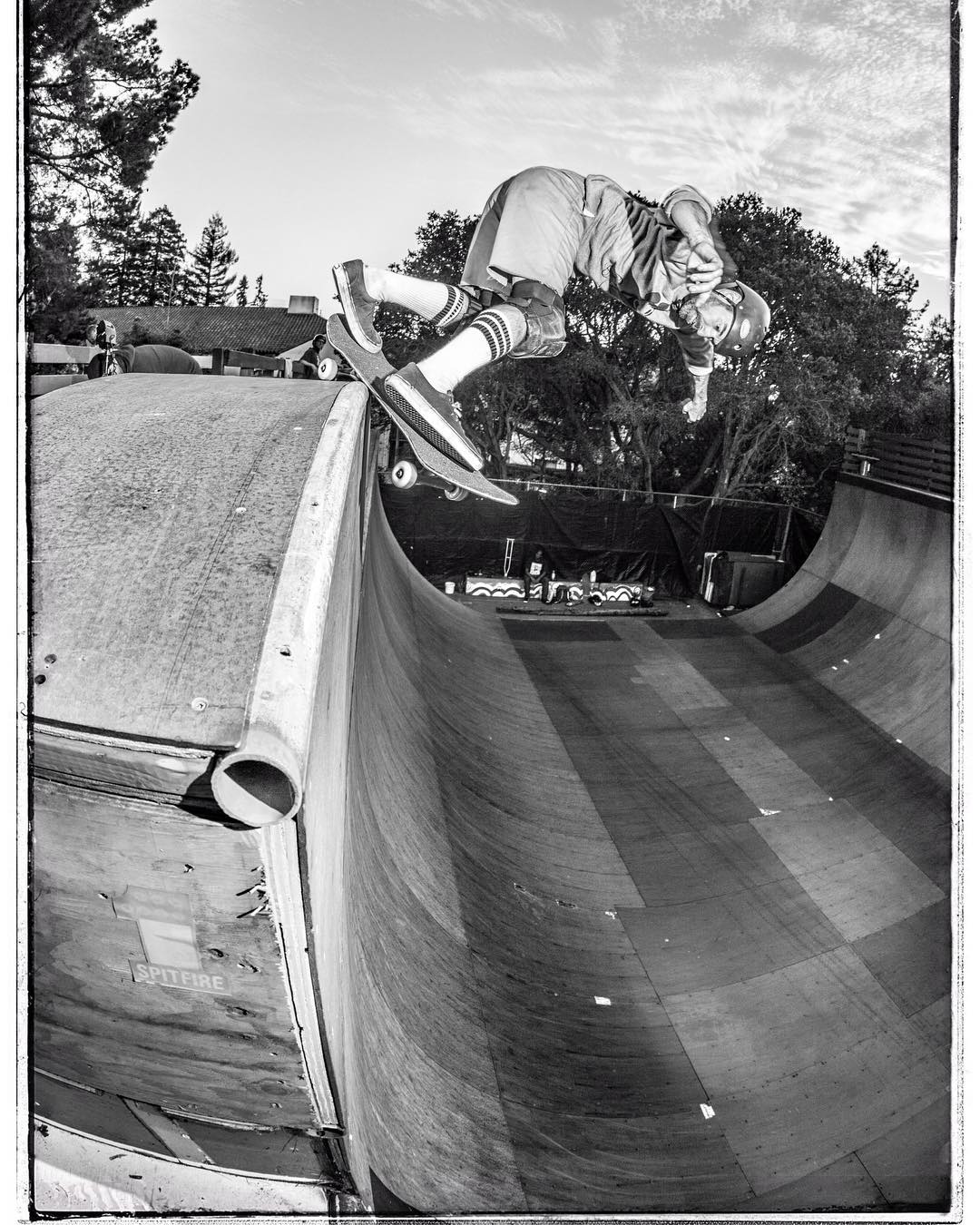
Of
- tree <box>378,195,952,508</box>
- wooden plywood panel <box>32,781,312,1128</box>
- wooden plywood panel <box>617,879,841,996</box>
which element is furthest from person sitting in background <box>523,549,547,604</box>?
wooden plywood panel <box>32,781,312,1128</box>

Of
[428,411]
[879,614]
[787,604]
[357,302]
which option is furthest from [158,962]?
[787,604]

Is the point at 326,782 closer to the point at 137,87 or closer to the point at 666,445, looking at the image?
the point at 137,87

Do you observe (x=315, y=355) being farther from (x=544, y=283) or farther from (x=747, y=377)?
(x=747, y=377)

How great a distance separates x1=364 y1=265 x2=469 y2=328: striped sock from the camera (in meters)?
3.13

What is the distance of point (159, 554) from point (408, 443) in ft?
4.93

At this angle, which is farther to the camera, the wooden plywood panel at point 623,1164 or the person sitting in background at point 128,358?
the person sitting in background at point 128,358

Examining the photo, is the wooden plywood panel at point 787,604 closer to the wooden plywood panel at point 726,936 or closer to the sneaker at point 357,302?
the wooden plywood panel at point 726,936

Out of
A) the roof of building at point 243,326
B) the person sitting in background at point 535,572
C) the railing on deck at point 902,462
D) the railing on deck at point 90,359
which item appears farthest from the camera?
the roof of building at point 243,326

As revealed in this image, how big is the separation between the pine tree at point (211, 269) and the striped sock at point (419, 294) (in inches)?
1444

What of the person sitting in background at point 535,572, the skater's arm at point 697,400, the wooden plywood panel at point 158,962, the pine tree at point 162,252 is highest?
the pine tree at point 162,252

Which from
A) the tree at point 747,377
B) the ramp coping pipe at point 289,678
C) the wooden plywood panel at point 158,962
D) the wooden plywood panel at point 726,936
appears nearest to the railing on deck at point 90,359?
the ramp coping pipe at point 289,678

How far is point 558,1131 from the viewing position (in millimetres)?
3023

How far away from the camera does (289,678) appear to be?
62.2 inches

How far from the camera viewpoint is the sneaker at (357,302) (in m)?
3.10
